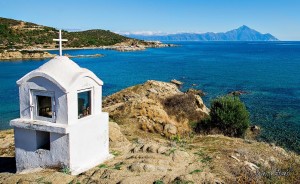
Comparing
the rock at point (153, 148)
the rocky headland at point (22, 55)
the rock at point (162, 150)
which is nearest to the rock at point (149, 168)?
the rock at point (162, 150)

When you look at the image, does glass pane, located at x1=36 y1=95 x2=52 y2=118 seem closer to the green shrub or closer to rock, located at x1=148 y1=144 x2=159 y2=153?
rock, located at x1=148 y1=144 x2=159 y2=153

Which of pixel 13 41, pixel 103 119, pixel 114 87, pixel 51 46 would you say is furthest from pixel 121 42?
pixel 103 119

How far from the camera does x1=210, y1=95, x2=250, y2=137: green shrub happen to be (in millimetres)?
21594

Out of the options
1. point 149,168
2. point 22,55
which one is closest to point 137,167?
point 149,168

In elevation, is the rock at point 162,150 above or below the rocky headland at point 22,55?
above

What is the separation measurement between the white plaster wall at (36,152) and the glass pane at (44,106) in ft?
2.17

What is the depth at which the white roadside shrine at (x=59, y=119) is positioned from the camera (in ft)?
31.4

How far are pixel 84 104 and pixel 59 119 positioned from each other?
128 centimetres

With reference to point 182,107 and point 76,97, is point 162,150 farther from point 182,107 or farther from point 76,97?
point 182,107

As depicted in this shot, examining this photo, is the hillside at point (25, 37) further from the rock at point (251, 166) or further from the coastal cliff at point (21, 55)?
A: the rock at point (251, 166)

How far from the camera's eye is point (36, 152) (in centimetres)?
1023

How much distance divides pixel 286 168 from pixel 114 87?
4215 centimetres

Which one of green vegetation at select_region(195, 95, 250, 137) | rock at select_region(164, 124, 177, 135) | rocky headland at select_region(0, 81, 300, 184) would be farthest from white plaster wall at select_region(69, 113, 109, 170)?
green vegetation at select_region(195, 95, 250, 137)

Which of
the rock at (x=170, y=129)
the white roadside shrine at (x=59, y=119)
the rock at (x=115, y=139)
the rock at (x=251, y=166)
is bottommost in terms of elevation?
the rock at (x=170, y=129)
